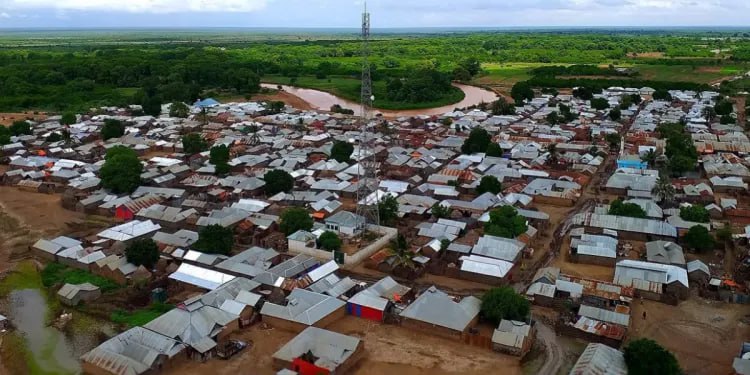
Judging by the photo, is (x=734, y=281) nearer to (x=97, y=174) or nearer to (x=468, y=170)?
(x=468, y=170)

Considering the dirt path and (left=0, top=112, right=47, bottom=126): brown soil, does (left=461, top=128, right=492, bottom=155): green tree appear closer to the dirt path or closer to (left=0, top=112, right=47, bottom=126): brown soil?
the dirt path

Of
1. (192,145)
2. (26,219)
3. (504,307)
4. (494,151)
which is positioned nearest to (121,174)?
(26,219)

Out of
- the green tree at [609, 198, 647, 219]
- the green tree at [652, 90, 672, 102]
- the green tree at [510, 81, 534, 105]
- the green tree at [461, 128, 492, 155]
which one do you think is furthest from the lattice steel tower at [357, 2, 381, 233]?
the green tree at [652, 90, 672, 102]

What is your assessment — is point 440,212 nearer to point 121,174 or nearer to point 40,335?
point 40,335

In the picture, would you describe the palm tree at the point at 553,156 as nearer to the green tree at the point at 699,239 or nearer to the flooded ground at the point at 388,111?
the green tree at the point at 699,239

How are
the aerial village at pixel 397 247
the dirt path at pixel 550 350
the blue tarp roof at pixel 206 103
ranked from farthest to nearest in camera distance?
the blue tarp roof at pixel 206 103 < the aerial village at pixel 397 247 < the dirt path at pixel 550 350

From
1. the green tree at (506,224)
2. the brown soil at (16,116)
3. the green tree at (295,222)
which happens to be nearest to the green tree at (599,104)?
the green tree at (506,224)
